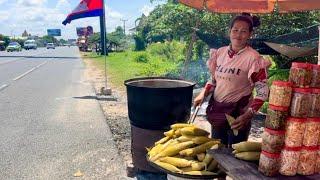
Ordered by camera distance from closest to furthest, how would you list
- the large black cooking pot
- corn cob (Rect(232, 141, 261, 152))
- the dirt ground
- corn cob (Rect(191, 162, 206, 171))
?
corn cob (Rect(232, 141, 261, 152))
corn cob (Rect(191, 162, 206, 171))
the large black cooking pot
the dirt ground

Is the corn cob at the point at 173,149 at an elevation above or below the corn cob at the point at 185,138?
below

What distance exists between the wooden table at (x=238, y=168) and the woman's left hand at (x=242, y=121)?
364 mm

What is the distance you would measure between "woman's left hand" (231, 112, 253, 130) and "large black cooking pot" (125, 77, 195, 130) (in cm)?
121

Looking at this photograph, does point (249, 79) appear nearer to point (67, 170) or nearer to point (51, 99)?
point (67, 170)

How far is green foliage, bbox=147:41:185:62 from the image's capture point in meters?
26.2

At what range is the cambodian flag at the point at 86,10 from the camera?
13.8m

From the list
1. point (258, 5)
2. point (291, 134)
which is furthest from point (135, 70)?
point (291, 134)

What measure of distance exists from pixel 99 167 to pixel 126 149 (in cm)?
107

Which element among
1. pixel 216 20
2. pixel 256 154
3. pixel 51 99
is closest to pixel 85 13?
pixel 51 99

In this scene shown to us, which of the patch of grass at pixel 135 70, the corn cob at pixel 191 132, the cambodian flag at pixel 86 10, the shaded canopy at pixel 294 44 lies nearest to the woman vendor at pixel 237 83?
the corn cob at pixel 191 132

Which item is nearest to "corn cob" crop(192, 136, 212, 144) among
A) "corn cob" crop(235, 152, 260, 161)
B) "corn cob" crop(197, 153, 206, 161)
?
"corn cob" crop(197, 153, 206, 161)

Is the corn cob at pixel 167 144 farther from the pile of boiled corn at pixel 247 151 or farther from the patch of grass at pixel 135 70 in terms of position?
the patch of grass at pixel 135 70

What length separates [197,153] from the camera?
3711 mm

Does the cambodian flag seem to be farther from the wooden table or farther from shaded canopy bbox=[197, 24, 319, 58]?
the wooden table
